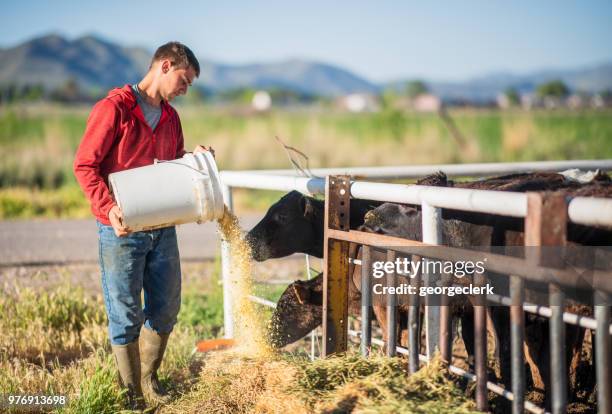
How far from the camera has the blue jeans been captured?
3842 mm

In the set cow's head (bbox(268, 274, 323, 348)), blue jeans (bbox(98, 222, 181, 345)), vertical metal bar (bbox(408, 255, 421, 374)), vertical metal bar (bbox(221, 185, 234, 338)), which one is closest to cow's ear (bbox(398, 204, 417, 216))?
cow's head (bbox(268, 274, 323, 348))

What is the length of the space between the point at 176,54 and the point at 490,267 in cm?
210

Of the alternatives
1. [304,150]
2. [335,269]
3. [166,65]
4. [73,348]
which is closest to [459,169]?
[335,269]

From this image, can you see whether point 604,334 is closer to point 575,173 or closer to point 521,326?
point 521,326

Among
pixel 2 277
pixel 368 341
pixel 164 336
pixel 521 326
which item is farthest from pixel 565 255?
pixel 2 277

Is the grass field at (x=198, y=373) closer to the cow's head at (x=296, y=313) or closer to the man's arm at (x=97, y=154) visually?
the cow's head at (x=296, y=313)

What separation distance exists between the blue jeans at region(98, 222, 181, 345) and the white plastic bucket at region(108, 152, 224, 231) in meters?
0.24

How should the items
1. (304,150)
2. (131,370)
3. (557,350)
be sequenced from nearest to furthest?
(557,350) → (131,370) → (304,150)

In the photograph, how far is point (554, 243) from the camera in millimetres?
2514

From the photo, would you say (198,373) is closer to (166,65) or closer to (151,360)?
(151,360)

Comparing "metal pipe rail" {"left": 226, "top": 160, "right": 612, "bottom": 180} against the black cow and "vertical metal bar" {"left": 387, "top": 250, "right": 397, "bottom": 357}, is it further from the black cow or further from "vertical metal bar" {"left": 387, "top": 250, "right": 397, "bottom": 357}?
"vertical metal bar" {"left": 387, "top": 250, "right": 397, "bottom": 357}

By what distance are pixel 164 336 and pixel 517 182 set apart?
229cm

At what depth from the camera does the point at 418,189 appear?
10.3 feet

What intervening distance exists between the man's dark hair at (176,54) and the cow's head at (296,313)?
1.43 m
